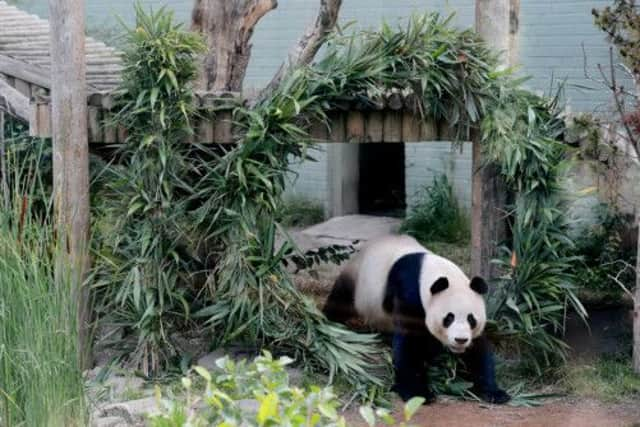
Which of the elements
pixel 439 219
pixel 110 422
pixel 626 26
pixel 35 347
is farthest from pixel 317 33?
pixel 35 347

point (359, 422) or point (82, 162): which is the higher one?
point (82, 162)

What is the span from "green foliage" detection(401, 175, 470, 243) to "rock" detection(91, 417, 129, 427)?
5.51m

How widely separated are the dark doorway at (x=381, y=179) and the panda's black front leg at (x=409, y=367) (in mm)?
5983

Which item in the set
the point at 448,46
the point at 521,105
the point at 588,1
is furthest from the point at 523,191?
the point at 588,1

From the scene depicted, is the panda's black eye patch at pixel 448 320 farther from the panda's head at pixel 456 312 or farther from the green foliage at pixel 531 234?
the green foliage at pixel 531 234

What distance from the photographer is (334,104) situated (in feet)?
20.5

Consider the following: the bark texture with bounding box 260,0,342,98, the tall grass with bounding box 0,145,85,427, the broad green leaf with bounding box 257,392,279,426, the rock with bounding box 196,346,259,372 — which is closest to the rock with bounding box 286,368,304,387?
the rock with bounding box 196,346,259,372

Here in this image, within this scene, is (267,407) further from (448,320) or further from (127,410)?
(448,320)

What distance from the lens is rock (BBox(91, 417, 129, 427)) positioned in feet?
15.9

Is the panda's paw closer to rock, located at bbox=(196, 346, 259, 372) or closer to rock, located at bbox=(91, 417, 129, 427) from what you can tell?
rock, located at bbox=(196, 346, 259, 372)

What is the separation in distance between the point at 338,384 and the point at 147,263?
130 centimetres

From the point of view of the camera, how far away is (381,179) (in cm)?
1251

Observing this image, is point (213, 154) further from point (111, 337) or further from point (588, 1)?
point (588, 1)

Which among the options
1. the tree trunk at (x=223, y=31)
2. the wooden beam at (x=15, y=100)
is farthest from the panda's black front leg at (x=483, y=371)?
the wooden beam at (x=15, y=100)
